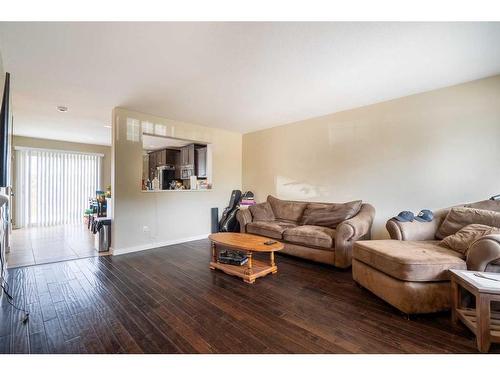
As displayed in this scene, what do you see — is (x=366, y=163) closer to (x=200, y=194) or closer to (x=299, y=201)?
(x=299, y=201)

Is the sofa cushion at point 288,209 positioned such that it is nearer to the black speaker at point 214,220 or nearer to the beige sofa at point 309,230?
the beige sofa at point 309,230

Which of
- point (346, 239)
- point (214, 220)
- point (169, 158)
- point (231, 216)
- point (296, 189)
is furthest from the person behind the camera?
point (169, 158)

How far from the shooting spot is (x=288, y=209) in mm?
4219

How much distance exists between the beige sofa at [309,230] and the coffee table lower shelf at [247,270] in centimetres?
62

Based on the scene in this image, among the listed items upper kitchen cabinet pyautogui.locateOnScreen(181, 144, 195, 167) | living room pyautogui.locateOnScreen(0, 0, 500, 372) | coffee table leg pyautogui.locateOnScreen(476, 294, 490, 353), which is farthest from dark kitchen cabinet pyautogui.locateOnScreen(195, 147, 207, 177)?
coffee table leg pyautogui.locateOnScreen(476, 294, 490, 353)

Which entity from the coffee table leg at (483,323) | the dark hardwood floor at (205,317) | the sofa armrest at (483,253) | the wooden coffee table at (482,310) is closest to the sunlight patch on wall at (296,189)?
the dark hardwood floor at (205,317)

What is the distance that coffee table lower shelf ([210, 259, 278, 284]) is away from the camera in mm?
2564

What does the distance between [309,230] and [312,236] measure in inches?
5.8

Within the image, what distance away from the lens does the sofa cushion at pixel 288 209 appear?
4.09m

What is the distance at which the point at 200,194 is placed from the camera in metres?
4.83

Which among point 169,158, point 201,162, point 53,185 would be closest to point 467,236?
point 201,162

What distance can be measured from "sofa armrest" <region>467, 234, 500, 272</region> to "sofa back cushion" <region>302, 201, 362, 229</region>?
155 cm

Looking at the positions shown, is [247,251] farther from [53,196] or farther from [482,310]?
[53,196]
